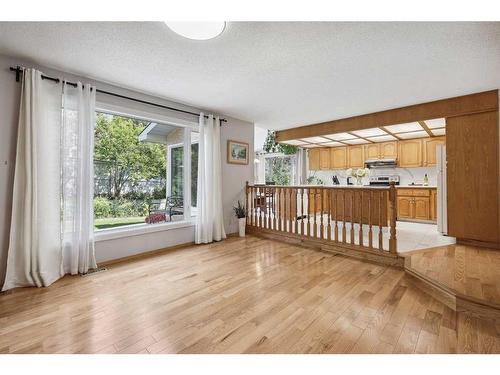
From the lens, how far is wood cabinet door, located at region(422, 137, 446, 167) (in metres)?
5.30

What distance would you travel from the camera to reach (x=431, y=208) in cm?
515

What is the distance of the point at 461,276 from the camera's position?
2344mm

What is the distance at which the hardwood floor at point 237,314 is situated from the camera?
1503mm

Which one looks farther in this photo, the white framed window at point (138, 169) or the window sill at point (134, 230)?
the white framed window at point (138, 169)

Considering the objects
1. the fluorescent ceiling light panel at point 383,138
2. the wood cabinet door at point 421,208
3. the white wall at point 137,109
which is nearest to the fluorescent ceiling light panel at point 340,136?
the fluorescent ceiling light panel at point 383,138

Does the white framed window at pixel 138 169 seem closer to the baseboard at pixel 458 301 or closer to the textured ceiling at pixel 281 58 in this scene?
the textured ceiling at pixel 281 58

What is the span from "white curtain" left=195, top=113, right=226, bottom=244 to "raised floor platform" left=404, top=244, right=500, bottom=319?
2.83m

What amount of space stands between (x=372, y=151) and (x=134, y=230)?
19.0 ft

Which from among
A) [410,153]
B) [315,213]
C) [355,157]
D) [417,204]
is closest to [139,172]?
[315,213]

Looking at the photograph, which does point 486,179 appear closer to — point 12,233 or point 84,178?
point 84,178

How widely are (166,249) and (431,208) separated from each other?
5489mm

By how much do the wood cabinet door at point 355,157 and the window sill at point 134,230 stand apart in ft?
15.6

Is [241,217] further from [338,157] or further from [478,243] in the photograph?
[338,157]
